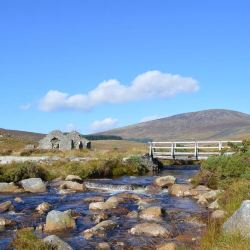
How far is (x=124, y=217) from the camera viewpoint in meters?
18.9

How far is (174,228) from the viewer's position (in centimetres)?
1634

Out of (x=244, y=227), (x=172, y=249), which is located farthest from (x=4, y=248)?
(x=244, y=227)

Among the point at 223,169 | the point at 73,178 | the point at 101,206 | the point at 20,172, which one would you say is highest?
the point at 223,169

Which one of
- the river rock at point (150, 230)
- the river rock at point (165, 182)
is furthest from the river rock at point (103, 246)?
the river rock at point (165, 182)

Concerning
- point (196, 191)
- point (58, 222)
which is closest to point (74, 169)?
point (196, 191)

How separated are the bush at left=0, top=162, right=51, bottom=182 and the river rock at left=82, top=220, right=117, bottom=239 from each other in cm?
1513

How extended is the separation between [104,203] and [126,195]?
3.46 metres

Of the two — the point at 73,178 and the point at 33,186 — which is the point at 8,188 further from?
the point at 73,178

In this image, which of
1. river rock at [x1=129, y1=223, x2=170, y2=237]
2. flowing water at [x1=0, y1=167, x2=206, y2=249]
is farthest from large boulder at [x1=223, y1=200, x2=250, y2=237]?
river rock at [x1=129, y1=223, x2=170, y2=237]

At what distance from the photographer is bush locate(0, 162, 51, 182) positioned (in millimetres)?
30605

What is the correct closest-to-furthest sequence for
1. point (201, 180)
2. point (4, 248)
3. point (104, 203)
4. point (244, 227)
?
point (244, 227) → point (4, 248) → point (104, 203) → point (201, 180)

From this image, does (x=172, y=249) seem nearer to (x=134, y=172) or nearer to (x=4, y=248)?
(x=4, y=248)

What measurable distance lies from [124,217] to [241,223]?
795 centimetres

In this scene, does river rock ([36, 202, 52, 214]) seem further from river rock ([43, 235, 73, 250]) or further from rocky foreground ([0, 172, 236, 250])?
river rock ([43, 235, 73, 250])
